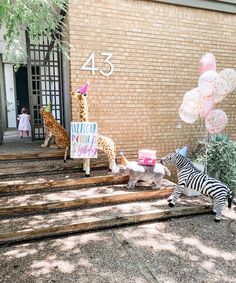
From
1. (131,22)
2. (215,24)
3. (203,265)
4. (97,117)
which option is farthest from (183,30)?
(203,265)

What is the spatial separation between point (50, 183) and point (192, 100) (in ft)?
10.1

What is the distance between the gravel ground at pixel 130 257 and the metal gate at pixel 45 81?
182 inches

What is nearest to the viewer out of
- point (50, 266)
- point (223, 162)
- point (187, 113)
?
point (50, 266)

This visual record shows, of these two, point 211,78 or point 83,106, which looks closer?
point 211,78

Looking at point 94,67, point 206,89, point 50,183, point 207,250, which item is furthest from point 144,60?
point 207,250

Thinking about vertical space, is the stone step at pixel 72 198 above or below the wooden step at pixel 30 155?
below

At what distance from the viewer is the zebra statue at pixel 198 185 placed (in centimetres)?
426

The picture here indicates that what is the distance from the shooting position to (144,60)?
629 cm

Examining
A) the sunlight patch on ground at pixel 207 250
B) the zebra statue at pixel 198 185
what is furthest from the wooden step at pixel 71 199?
the sunlight patch on ground at pixel 207 250

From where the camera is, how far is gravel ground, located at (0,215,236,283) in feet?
9.39

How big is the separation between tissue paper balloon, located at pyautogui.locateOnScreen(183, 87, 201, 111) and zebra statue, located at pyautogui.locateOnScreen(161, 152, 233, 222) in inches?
36.2

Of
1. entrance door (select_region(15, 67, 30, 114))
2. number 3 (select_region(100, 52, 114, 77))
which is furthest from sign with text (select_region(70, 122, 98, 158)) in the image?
entrance door (select_region(15, 67, 30, 114))

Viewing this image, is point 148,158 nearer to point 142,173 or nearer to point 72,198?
point 142,173

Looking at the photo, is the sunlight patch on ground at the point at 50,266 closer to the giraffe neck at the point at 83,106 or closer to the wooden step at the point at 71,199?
the wooden step at the point at 71,199
